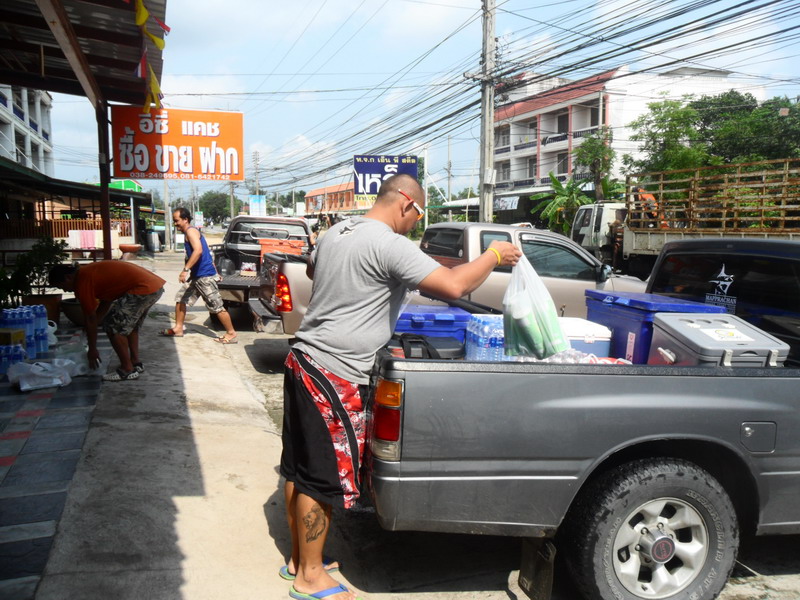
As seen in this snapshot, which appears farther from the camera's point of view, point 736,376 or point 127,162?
point 127,162

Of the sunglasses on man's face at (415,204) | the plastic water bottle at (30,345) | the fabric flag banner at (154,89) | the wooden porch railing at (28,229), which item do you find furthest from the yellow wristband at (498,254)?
the wooden porch railing at (28,229)

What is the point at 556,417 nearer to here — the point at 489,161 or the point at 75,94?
the point at 75,94

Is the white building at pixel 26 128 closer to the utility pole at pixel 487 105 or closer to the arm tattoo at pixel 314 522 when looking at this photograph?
the utility pole at pixel 487 105

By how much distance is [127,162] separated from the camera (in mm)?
8266

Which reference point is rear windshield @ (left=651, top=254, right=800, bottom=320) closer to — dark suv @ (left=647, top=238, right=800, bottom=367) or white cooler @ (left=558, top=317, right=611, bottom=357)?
dark suv @ (left=647, top=238, right=800, bottom=367)

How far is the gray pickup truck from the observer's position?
99.4 inches

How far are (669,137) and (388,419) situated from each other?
26.8m

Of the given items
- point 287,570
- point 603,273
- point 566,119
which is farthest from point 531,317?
point 566,119

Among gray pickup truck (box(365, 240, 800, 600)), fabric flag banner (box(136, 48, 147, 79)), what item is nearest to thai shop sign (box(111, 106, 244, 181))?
fabric flag banner (box(136, 48, 147, 79))

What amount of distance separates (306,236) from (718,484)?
10195 mm

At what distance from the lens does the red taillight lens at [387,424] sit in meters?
2.51

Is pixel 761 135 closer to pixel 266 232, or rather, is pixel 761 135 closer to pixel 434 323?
pixel 266 232

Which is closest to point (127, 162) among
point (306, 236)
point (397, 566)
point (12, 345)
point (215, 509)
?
point (12, 345)

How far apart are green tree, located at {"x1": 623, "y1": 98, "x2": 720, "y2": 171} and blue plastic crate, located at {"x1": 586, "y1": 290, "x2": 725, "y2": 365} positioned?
2428 cm
